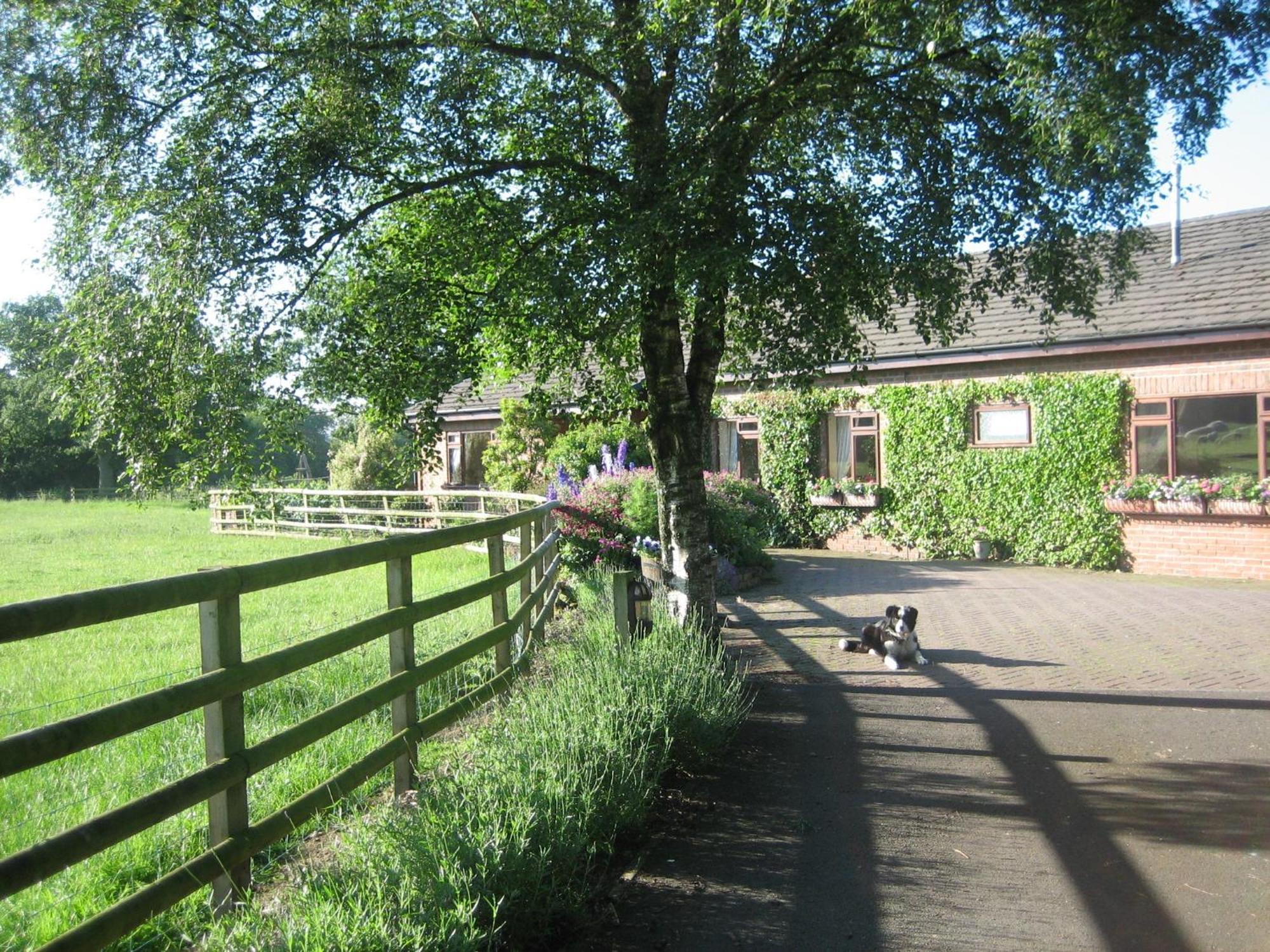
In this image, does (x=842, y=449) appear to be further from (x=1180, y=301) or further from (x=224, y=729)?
(x=224, y=729)

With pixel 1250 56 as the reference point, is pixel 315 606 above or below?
below

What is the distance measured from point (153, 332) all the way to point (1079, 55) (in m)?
6.02

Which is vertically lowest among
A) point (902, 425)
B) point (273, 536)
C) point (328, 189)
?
point (273, 536)

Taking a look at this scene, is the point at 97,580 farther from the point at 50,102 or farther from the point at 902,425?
the point at 902,425

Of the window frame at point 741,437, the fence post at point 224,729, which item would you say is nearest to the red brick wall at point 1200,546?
the window frame at point 741,437

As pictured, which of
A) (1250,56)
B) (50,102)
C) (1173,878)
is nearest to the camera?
(1173,878)

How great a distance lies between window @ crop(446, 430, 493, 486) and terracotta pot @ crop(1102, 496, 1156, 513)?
1761 centimetres

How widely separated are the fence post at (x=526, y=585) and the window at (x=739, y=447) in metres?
13.3

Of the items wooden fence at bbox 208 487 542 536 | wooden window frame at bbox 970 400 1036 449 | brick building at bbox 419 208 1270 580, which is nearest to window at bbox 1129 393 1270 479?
brick building at bbox 419 208 1270 580

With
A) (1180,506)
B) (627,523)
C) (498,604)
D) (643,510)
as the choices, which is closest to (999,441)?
(1180,506)

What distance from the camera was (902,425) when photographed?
18594mm

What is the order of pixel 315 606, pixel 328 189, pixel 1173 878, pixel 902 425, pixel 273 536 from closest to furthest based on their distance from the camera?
pixel 1173 878
pixel 328 189
pixel 315 606
pixel 902 425
pixel 273 536

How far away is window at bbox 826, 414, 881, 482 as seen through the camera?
19.4 m

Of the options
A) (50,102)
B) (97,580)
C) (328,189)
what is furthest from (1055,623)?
(97,580)
